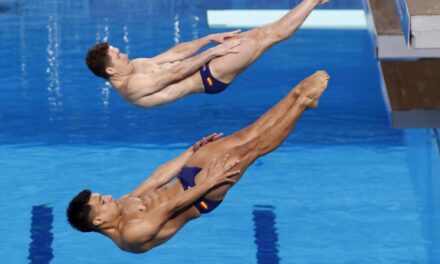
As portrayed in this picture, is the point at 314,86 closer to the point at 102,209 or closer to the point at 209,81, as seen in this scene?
the point at 209,81

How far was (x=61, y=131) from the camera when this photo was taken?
611 inches

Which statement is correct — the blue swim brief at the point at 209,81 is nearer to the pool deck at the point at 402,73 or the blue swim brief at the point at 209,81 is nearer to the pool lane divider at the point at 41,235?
the pool deck at the point at 402,73

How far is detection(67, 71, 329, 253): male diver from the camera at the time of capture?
27.1 feet

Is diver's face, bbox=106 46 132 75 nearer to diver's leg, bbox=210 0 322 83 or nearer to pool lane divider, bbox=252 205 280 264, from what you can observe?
diver's leg, bbox=210 0 322 83

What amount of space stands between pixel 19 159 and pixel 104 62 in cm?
586

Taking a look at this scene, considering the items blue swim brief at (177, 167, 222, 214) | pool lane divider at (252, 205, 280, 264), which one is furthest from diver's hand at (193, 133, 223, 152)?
pool lane divider at (252, 205, 280, 264)

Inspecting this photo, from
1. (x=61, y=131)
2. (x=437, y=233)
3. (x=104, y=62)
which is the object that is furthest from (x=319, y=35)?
(x=104, y=62)

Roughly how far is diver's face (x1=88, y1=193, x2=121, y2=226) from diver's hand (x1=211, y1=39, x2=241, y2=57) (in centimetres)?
138

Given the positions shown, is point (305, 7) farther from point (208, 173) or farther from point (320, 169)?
point (320, 169)

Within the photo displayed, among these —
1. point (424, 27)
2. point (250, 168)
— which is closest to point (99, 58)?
point (424, 27)

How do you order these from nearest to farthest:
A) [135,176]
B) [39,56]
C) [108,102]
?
[135,176], [108,102], [39,56]

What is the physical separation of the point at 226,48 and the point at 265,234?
4.48m

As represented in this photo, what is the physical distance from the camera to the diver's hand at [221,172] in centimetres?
813

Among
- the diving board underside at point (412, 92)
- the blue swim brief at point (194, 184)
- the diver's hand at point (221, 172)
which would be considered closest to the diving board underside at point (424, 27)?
the diving board underside at point (412, 92)
